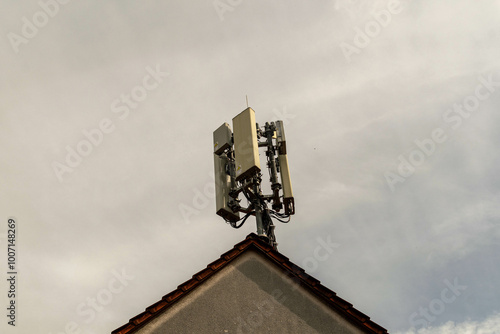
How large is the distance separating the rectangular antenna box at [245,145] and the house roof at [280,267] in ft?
15.8

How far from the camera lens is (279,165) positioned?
15602 mm

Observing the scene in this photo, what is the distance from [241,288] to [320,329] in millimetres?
1859

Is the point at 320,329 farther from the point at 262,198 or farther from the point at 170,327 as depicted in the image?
the point at 262,198

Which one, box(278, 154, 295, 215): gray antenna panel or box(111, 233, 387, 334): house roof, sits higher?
box(278, 154, 295, 215): gray antenna panel

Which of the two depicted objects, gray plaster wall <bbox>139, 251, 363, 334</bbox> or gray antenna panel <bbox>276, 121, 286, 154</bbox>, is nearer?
gray plaster wall <bbox>139, 251, 363, 334</bbox>

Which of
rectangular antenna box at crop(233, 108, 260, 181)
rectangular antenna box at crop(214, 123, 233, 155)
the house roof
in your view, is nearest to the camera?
the house roof

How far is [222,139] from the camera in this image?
1580cm

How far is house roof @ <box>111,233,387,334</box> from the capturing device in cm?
778

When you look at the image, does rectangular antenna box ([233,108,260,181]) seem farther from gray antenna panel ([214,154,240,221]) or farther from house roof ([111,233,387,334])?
house roof ([111,233,387,334])

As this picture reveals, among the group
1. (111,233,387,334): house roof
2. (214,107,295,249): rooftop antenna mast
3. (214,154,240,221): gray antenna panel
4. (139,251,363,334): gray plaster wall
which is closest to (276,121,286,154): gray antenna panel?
(214,107,295,249): rooftop antenna mast

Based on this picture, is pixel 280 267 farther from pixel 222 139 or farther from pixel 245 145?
pixel 222 139

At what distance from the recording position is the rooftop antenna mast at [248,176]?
14430mm

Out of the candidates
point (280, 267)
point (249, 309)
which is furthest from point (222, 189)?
point (249, 309)

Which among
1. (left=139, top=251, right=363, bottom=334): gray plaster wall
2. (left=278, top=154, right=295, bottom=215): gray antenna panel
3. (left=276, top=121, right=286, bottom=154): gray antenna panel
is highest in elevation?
(left=276, top=121, right=286, bottom=154): gray antenna panel
